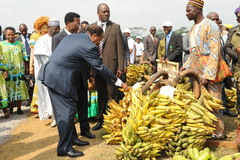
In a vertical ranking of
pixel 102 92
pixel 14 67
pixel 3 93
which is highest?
pixel 14 67

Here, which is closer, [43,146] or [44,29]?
[43,146]

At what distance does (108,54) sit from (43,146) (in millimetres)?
2162

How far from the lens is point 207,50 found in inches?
160

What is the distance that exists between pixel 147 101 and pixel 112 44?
2137 millimetres

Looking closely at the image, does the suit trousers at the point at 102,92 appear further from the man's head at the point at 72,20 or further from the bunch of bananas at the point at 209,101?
the bunch of bananas at the point at 209,101

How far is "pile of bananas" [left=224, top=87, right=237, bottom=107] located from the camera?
613 cm

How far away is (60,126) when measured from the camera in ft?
12.7

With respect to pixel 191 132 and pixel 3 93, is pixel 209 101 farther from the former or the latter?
pixel 3 93

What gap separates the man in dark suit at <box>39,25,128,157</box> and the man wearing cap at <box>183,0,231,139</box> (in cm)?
136

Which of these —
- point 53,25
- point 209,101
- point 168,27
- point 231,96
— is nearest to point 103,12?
point 53,25

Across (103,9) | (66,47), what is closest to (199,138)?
(66,47)

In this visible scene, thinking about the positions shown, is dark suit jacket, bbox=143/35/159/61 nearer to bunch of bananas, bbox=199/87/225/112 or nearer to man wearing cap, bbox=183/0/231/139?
man wearing cap, bbox=183/0/231/139

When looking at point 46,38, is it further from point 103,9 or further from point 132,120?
point 132,120

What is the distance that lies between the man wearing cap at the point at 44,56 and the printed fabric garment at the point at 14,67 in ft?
3.19
